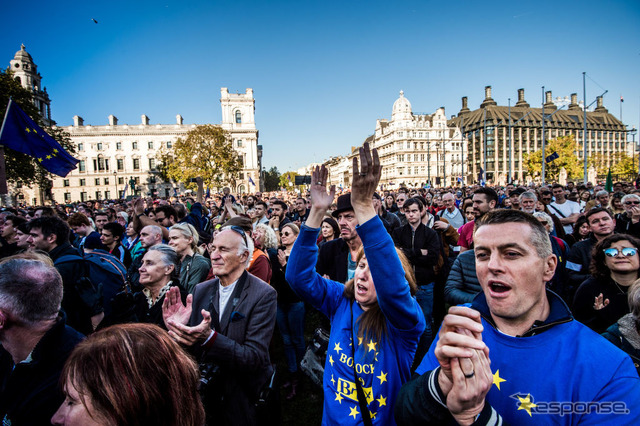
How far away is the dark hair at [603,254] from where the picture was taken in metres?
2.90

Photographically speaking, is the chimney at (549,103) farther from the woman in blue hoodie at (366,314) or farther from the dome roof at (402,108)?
the woman in blue hoodie at (366,314)

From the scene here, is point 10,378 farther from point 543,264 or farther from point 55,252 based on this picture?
point 543,264

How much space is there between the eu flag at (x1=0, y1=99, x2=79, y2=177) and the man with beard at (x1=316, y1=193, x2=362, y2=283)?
256 inches

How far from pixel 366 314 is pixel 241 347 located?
3.22 feet

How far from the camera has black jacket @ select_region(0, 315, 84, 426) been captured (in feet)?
5.49

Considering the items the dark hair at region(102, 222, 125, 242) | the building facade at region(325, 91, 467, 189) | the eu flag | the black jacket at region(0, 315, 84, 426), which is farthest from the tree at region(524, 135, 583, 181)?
the black jacket at region(0, 315, 84, 426)

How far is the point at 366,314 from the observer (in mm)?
1989

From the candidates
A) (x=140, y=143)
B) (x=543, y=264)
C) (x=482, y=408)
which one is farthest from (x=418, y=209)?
(x=140, y=143)

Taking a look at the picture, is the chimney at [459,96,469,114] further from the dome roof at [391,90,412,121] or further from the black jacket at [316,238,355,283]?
the black jacket at [316,238,355,283]

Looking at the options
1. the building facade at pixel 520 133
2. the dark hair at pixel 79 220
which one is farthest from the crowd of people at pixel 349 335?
the building facade at pixel 520 133

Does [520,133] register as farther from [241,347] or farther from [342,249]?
[241,347]

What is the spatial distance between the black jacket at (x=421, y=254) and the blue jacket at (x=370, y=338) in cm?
270

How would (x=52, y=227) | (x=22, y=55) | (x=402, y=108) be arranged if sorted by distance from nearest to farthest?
(x=52, y=227)
(x=22, y=55)
(x=402, y=108)

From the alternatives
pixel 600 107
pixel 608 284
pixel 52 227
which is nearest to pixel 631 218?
pixel 608 284
